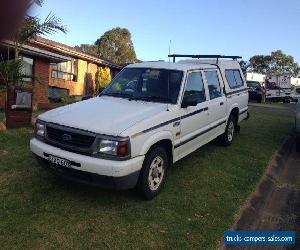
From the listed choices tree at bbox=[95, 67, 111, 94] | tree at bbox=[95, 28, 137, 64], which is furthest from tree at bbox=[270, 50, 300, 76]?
tree at bbox=[95, 67, 111, 94]

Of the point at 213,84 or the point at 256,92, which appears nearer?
the point at 213,84

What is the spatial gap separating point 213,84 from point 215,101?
1.25ft

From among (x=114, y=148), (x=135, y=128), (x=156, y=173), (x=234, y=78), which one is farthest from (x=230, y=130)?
(x=114, y=148)

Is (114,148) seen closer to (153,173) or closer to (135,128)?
(135,128)

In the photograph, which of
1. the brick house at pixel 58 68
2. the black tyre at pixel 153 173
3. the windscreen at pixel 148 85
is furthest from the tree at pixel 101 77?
the black tyre at pixel 153 173

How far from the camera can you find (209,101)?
6715 mm

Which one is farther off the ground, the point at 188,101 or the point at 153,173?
the point at 188,101

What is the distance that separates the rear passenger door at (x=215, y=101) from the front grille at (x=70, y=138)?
9.71 feet

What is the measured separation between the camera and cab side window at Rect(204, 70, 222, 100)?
22.6 feet

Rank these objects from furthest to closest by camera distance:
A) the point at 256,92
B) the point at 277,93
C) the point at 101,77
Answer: the point at 277,93, the point at 256,92, the point at 101,77

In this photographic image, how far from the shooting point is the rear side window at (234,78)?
8.09 m

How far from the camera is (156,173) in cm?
508

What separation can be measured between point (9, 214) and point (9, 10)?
4.34 m

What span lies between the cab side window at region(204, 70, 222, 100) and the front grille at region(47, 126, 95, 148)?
319 centimetres
